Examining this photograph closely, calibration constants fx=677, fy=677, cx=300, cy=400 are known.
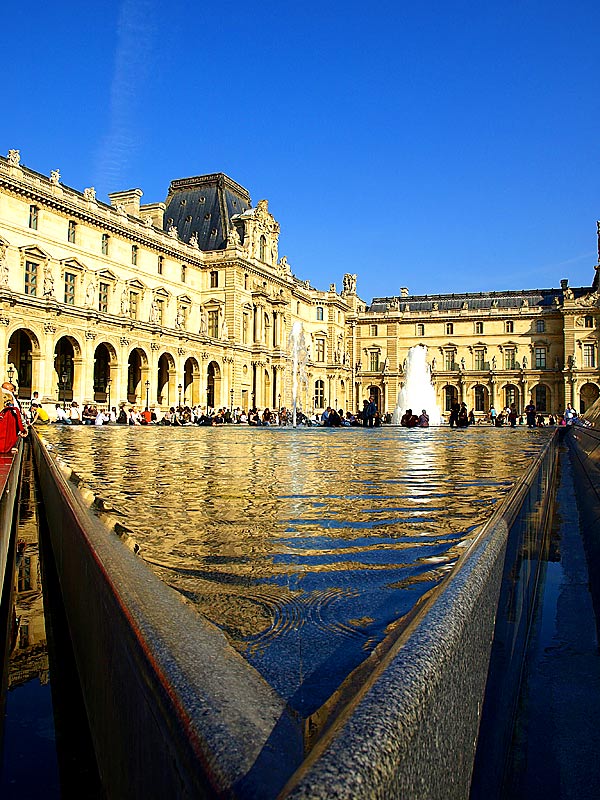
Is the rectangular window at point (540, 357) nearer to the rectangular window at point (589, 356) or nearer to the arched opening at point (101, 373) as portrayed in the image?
the rectangular window at point (589, 356)

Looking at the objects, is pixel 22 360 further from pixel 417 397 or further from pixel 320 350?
pixel 320 350

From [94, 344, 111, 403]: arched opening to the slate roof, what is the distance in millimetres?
14779

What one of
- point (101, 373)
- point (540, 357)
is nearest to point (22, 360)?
point (101, 373)

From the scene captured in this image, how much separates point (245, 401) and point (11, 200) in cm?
2377

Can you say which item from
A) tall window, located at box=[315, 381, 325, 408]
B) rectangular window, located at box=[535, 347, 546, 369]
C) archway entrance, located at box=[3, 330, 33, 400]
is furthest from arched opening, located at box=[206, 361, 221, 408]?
rectangular window, located at box=[535, 347, 546, 369]

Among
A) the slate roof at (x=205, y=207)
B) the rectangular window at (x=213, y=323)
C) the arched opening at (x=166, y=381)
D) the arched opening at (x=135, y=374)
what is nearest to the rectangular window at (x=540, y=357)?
the slate roof at (x=205, y=207)

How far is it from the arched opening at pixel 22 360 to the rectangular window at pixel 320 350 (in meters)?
35.9

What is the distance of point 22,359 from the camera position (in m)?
37.4

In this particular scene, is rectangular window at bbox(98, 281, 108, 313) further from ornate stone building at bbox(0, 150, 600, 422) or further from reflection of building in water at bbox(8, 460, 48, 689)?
reflection of building in water at bbox(8, 460, 48, 689)

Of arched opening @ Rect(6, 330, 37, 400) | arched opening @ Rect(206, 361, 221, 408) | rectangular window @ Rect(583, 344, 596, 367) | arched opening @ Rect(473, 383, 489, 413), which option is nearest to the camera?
arched opening @ Rect(6, 330, 37, 400)

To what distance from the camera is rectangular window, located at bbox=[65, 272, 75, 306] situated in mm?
38281

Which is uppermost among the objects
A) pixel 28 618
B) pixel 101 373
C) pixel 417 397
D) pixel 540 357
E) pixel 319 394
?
pixel 540 357

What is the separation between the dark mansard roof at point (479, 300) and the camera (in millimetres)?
72750

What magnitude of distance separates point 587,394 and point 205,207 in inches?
1597
